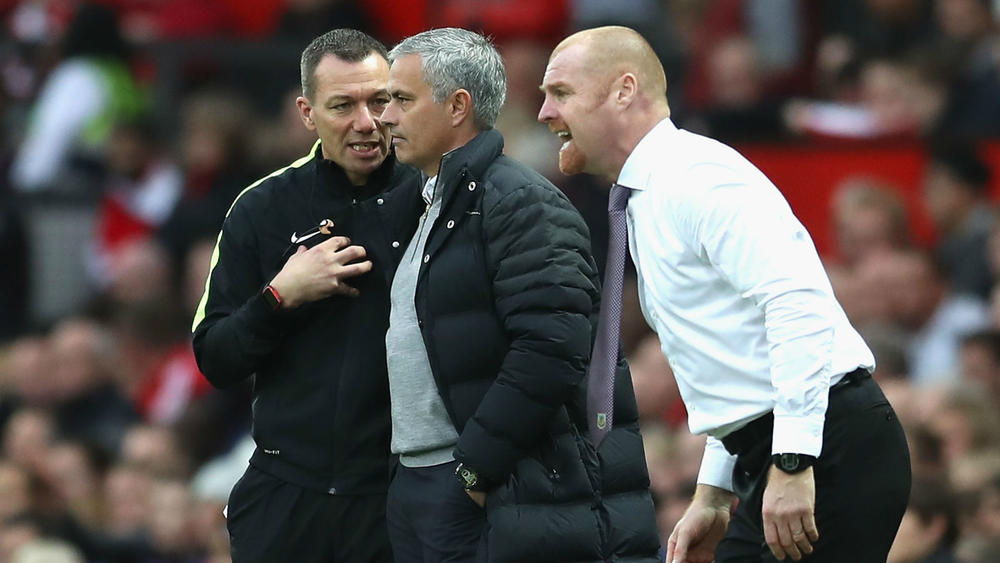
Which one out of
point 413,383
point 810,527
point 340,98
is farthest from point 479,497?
point 340,98

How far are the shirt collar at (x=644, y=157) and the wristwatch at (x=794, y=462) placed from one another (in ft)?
2.51

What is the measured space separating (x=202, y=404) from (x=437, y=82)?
18.7ft

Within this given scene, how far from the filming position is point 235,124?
1129cm

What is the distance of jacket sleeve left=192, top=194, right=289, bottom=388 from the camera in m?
5.06

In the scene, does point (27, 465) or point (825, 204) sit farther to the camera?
point (27, 465)

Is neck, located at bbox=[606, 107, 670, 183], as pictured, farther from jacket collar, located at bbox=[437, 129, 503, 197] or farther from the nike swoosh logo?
the nike swoosh logo

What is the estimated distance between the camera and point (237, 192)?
11023mm

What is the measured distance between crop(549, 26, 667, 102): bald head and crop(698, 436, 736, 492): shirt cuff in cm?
90

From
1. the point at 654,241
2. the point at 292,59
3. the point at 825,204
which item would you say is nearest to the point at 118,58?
the point at 292,59

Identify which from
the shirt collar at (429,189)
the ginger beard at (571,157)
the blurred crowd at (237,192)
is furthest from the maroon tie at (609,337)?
the blurred crowd at (237,192)

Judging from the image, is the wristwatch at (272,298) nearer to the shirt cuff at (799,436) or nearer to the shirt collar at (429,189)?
the shirt collar at (429,189)

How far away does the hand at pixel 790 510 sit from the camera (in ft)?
14.1

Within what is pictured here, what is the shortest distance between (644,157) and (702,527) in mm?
961

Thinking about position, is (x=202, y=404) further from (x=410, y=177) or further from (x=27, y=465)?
(x=410, y=177)
